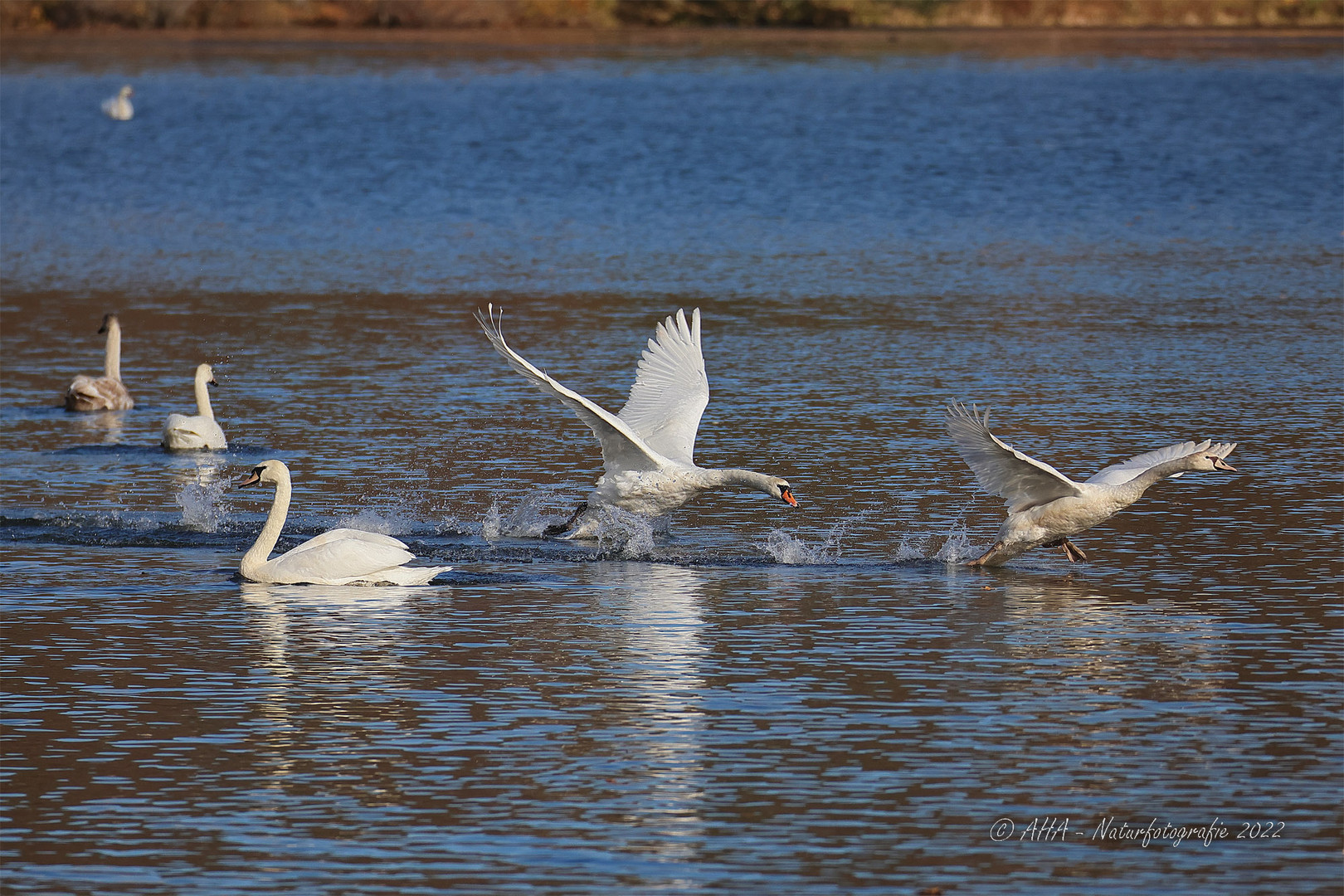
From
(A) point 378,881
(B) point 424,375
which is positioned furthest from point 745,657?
(B) point 424,375

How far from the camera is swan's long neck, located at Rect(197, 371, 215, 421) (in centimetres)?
1563

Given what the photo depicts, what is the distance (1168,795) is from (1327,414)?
849 cm

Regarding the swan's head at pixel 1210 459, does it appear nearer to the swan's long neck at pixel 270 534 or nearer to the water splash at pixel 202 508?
the swan's long neck at pixel 270 534

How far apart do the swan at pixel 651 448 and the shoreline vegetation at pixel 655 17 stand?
56053mm

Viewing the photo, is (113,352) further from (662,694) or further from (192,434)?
(662,694)

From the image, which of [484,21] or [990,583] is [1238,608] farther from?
[484,21]

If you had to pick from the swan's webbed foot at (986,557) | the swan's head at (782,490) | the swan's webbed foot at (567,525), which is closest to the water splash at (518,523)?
the swan's webbed foot at (567,525)

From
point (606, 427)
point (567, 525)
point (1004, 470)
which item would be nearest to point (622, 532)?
point (567, 525)

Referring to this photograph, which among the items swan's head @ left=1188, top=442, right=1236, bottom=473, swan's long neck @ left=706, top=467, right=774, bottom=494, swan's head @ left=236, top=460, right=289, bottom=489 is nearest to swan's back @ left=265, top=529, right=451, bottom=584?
swan's head @ left=236, top=460, right=289, bottom=489

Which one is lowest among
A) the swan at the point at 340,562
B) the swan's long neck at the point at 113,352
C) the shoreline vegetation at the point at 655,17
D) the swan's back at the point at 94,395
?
the swan at the point at 340,562

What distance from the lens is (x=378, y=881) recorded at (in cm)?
695

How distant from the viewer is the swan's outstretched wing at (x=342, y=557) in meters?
11.1

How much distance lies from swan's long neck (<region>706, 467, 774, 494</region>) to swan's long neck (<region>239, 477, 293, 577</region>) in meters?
2.28

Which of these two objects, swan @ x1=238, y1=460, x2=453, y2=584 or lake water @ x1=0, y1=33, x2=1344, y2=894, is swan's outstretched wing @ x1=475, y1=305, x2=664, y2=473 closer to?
lake water @ x1=0, y1=33, x2=1344, y2=894
